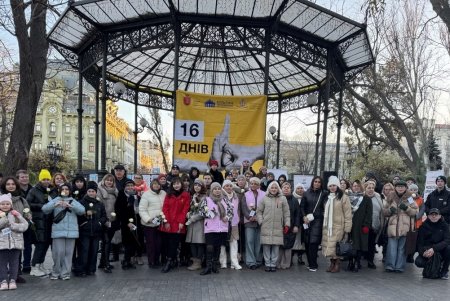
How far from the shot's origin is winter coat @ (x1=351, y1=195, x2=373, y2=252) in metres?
7.79

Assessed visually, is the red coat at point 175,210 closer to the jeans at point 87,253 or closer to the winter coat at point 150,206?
the winter coat at point 150,206

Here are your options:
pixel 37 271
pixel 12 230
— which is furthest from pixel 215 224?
pixel 12 230

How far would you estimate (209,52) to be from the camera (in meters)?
16.5

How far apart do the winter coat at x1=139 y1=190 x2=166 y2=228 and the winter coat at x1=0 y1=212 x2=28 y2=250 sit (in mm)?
2021

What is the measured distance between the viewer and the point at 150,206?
765cm

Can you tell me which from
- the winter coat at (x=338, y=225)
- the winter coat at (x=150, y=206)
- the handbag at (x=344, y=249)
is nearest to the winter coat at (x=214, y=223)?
the winter coat at (x=150, y=206)

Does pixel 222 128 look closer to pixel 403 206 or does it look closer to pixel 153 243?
pixel 153 243

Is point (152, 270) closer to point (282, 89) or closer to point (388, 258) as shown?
point (388, 258)

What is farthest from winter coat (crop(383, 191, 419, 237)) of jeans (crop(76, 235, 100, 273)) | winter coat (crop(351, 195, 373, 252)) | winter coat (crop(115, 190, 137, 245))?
jeans (crop(76, 235, 100, 273))

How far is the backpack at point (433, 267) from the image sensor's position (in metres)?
7.48

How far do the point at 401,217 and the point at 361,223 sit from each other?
2.88 feet

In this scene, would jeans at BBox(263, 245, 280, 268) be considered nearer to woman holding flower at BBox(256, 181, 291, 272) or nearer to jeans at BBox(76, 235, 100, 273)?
woman holding flower at BBox(256, 181, 291, 272)

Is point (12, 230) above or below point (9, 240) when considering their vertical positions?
above

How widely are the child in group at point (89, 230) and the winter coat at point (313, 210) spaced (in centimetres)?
395
